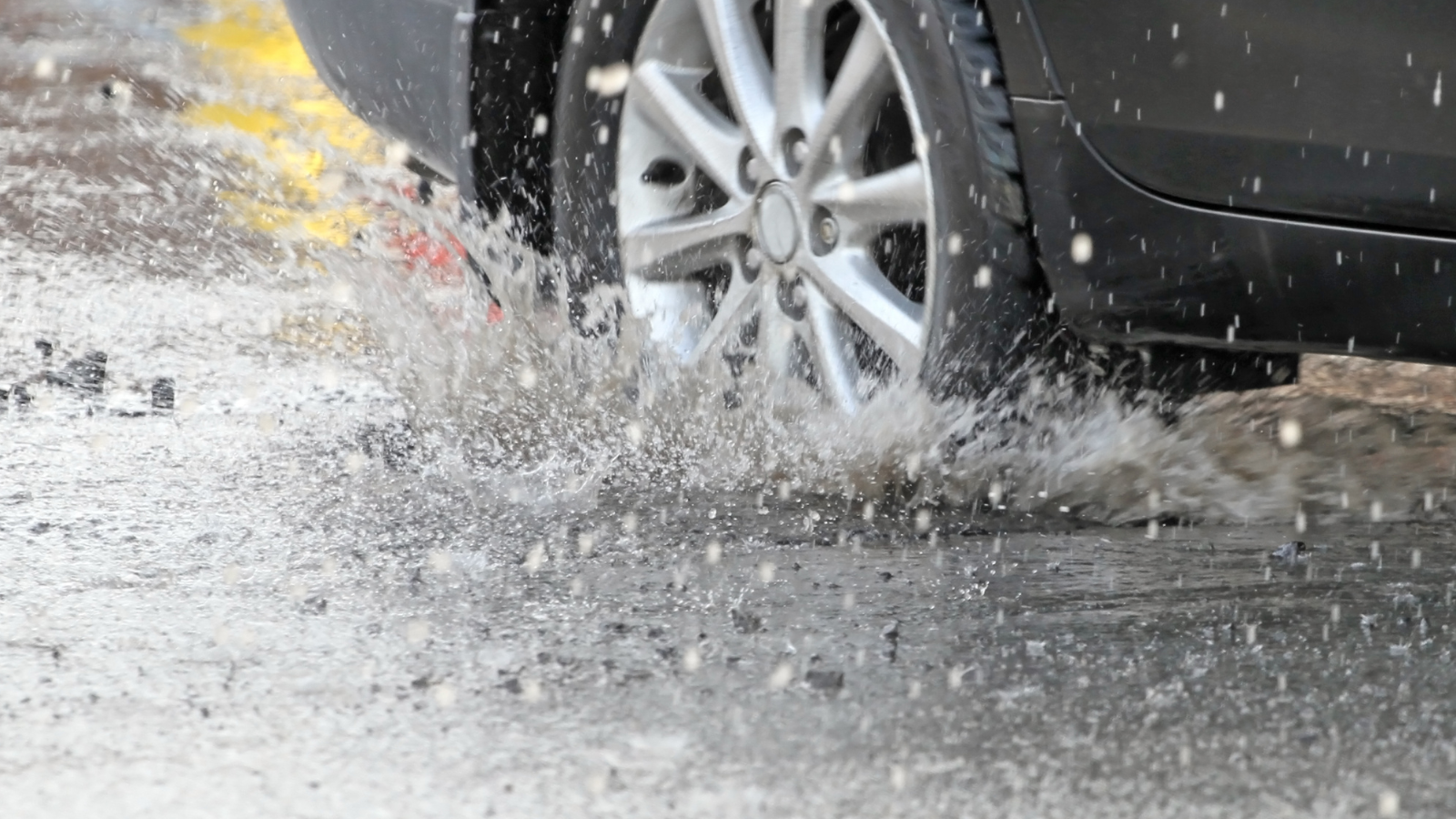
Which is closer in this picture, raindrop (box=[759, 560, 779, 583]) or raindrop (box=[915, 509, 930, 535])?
raindrop (box=[759, 560, 779, 583])

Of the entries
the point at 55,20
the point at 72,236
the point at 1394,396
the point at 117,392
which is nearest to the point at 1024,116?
the point at 1394,396

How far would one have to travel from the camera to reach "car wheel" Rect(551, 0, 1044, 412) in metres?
2.88

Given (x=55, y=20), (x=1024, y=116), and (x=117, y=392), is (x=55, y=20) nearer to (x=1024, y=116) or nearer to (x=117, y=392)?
(x=117, y=392)

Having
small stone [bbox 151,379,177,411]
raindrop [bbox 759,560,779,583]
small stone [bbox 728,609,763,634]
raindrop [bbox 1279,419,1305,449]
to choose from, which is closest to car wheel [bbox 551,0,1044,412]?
raindrop [bbox 759,560,779,583]

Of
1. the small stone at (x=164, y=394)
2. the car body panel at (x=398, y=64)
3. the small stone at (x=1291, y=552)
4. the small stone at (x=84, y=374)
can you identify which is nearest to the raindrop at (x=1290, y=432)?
the small stone at (x=1291, y=552)

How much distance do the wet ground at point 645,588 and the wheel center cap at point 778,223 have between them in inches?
11.8

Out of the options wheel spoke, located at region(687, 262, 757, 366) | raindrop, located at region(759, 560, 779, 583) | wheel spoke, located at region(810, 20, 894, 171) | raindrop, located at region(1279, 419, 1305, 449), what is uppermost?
wheel spoke, located at region(810, 20, 894, 171)

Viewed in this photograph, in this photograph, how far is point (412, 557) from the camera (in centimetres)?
298

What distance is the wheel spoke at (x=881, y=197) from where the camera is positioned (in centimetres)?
303

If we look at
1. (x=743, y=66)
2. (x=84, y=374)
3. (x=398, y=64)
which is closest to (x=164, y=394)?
(x=84, y=374)

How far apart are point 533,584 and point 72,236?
3.78 m

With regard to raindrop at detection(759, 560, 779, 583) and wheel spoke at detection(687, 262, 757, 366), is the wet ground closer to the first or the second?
raindrop at detection(759, 560, 779, 583)

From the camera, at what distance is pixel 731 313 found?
3551 mm

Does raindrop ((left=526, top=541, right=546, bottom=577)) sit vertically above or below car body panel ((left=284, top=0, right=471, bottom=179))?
below
